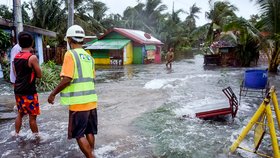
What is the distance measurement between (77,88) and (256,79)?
5.33m

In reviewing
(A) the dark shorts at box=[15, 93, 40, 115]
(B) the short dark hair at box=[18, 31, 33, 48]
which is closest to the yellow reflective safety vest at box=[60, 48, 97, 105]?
(A) the dark shorts at box=[15, 93, 40, 115]

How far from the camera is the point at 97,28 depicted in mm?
30531

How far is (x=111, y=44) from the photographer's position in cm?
2372

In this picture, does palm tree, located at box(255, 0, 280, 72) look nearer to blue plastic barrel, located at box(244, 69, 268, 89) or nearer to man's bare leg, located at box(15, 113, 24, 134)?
blue plastic barrel, located at box(244, 69, 268, 89)

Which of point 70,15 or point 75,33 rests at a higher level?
point 70,15

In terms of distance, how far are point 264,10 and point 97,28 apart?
20633mm

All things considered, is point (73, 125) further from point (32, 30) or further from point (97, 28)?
point (97, 28)

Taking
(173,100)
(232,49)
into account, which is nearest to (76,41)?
(173,100)

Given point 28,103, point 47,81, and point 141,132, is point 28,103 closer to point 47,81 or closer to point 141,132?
point 141,132

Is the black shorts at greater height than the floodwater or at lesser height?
greater

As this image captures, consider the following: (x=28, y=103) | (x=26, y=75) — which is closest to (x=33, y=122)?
(x=28, y=103)

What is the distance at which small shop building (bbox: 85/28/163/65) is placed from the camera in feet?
77.7

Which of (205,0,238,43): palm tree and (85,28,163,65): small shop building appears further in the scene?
(205,0,238,43): palm tree

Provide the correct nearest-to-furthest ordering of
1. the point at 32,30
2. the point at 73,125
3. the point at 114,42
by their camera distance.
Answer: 1. the point at 73,125
2. the point at 32,30
3. the point at 114,42
